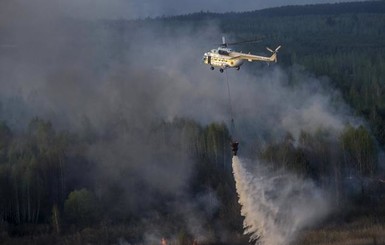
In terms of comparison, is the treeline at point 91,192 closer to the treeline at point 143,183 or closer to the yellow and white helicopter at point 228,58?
the treeline at point 143,183

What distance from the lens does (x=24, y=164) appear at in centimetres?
5444

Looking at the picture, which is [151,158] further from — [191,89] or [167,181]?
[191,89]

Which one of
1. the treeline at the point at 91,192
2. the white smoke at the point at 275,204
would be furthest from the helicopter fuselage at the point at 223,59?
the treeline at the point at 91,192

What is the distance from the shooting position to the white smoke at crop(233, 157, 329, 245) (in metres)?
46.0

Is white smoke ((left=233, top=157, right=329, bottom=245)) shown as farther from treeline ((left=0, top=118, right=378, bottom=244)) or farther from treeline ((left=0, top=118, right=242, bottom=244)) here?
treeline ((left=0, top=118, right=242, bottom=244))

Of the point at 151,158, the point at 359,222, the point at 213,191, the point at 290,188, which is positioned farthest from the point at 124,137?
the point at 359,222

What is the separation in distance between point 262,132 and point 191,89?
52.7 ft

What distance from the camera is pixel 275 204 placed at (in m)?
49.3

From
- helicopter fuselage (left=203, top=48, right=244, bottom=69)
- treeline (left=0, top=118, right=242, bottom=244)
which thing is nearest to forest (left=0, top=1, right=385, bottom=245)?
treeline (left=0, top=118, right=242, bottom=244)

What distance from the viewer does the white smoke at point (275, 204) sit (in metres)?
46.0

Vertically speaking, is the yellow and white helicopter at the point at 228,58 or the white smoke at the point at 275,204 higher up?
the yellow and white helicopter at the point at 228,58

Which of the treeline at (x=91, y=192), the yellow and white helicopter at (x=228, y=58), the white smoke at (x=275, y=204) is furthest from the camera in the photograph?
the treeline at (x=91, y=192)

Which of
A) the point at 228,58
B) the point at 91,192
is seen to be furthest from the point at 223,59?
the point at 91,192

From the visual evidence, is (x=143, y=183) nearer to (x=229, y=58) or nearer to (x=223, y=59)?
(x=223, y=59)
